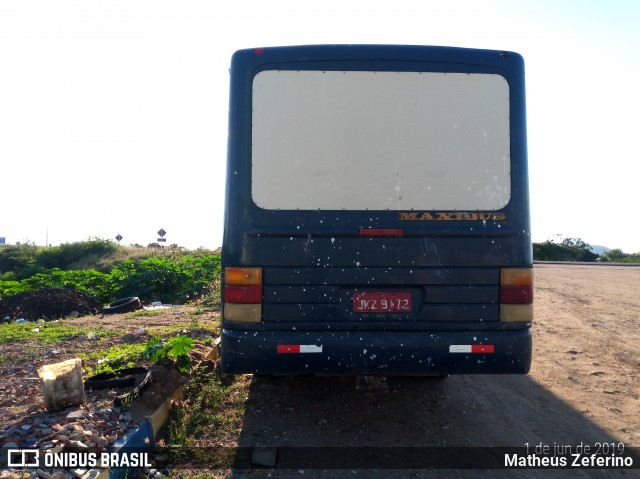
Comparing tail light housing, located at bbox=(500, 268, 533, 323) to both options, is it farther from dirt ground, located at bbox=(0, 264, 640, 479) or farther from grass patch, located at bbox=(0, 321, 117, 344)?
grass patch, located at bbox=(0, 321, 117, 344)

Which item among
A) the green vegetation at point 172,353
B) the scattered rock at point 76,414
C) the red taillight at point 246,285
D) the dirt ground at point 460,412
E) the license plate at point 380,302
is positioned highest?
the red taillight at point 246,285

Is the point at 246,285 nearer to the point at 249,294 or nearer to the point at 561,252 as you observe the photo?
the point at 249,294

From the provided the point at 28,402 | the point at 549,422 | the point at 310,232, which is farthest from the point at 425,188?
the point at 28,402

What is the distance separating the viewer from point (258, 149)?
14.4 ft

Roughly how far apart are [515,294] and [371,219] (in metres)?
1.33

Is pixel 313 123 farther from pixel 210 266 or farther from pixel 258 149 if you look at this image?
pixel 210 266

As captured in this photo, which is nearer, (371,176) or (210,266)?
(371,176)

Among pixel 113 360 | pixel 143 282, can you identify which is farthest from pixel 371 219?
pixel 143 282

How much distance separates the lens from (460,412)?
5469 mm

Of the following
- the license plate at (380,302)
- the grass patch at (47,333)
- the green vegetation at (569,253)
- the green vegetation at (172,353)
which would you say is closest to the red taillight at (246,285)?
the license plate at (380,302)

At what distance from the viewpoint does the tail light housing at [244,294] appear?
14.2 ft

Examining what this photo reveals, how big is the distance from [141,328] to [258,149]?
5.31m

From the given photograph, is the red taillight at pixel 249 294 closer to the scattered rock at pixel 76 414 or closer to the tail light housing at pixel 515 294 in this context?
the scattered rock at pixel 76 414

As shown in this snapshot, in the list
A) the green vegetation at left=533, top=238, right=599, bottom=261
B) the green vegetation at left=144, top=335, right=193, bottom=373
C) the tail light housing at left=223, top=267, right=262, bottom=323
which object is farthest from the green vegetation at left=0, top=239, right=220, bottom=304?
the green vegetation at left=533, top=238, right=599, bottom=261
